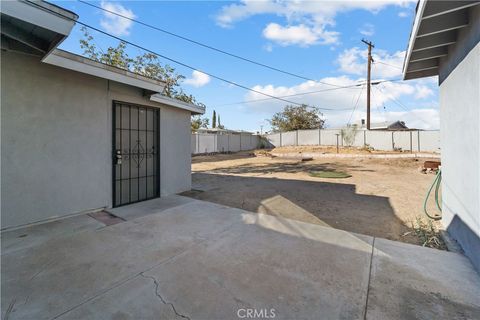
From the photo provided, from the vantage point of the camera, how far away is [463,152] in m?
2.61

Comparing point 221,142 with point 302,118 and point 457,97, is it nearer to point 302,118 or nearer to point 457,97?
point 302,118

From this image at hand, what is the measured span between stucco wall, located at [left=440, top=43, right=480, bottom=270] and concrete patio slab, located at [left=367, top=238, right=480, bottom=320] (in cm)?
29

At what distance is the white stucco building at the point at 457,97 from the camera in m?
2.21

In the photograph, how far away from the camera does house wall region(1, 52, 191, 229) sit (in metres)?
3.01

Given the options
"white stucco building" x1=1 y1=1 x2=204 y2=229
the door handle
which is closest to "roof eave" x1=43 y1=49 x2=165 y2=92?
"white stucco building" x1=1 y1=1 x2=204 y2=229

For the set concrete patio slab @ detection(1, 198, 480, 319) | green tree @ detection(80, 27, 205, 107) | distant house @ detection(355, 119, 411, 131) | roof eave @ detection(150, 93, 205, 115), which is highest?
green tree @ detection(80, 27, 205, 107)

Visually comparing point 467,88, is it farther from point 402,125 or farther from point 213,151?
point 402,125

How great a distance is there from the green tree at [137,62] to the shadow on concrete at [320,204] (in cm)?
912

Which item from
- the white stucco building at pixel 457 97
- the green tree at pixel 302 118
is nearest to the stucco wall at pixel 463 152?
the white stucco building at pixel 457 97

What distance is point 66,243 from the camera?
8.86ft

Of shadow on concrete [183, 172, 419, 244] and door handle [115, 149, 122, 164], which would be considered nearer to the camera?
shadow on concrete [183, 172, 419, 244]

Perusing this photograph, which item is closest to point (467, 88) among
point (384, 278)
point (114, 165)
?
point (384, 278)

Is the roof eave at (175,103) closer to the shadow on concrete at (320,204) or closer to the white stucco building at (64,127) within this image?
the white stucco building at (64,127)

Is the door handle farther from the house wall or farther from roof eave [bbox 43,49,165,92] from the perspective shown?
roof eave [bbox 43,49,165,92]
